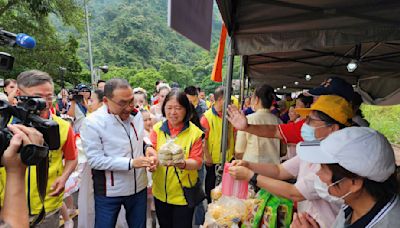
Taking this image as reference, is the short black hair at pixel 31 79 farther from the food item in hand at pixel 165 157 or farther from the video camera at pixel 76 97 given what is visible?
the video camera at pixel 76 97

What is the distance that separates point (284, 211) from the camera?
1893mm

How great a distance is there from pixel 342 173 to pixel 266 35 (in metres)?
1.68

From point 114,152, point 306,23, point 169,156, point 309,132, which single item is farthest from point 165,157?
point 306,23

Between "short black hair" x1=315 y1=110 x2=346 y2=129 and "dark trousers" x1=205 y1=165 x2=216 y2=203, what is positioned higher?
"short black hair" x1=315 y1=110 x2=346 y2=129

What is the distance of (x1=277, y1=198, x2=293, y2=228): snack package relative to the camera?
6.13 ft

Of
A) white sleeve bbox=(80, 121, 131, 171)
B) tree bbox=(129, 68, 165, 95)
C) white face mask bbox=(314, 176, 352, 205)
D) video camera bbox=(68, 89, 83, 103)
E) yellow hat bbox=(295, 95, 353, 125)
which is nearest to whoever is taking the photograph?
white face mask bbox=(314, 176, 352, 205)

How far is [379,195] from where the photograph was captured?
129 centimetres

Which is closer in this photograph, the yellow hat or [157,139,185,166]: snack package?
the yellow hat

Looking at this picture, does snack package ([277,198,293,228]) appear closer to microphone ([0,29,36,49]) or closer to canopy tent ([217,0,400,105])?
canopy tent ([217,0,400,105])

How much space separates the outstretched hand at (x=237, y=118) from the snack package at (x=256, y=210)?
2.33ft

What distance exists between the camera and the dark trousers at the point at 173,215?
2.70m

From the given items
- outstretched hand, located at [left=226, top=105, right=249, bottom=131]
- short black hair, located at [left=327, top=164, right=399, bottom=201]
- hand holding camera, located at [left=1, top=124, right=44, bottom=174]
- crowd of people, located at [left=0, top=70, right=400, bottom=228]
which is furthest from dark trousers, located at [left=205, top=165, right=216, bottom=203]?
hand holding camera, located at [left=1, top=124, right=44, bottom=174]

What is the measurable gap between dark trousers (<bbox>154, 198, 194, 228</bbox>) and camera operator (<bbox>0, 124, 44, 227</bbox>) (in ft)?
5.42

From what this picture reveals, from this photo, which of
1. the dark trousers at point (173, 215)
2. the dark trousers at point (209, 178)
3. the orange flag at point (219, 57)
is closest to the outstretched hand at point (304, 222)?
the dark trousers at point (173, 215)
